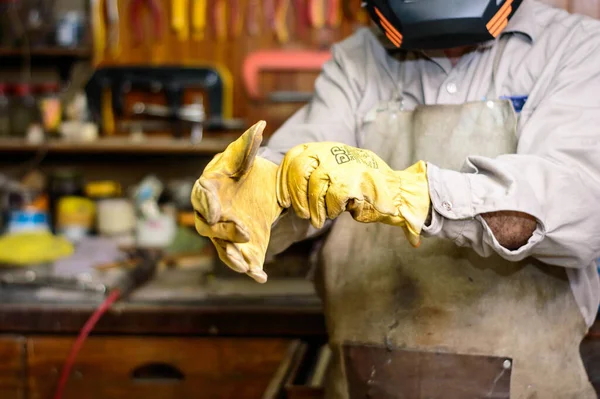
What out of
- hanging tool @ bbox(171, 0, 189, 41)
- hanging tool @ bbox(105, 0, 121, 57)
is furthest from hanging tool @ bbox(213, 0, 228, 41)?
hanging tool @ bbox(105, 0, 121, 57)

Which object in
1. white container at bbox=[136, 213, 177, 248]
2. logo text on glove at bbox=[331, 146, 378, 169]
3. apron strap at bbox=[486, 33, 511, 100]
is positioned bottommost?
white container at bbox=[136, 213, 177, 248]

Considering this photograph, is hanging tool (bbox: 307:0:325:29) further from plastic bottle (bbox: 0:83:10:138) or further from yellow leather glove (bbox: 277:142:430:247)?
yellow leather glove (bbox: 277:142:430:247)

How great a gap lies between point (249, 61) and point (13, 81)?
93cm

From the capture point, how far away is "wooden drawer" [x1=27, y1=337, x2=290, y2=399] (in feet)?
5.56

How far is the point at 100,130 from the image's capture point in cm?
236

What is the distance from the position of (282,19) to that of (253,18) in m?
0.10

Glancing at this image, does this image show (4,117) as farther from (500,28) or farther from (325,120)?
(500,28)

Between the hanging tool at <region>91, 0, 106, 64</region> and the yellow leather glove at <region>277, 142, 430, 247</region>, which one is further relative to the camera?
the hanging tool at <region>91, 0, 106, 64</region>

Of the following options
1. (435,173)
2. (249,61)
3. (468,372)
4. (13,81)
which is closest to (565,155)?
(435,173)

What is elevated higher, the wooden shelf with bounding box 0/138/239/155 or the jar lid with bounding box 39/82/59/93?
the jar lid with bounding box 39/82/59/93

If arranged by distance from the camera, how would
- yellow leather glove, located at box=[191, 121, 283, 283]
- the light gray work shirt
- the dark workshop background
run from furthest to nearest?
the dark workshop background, the light gray work shirt, yellow leather glove, located at box=[191, 121, 283, 283]

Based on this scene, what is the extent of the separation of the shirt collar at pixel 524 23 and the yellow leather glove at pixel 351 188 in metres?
0.38

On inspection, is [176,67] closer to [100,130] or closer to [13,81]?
[100,130]

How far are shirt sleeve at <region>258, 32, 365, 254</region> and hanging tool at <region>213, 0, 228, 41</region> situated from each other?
110 centimetres
